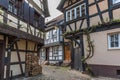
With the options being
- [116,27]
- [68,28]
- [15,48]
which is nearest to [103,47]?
[116,27]

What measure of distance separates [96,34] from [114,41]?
1.56 metres

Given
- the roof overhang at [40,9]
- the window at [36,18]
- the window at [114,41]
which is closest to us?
the window at [114,41]

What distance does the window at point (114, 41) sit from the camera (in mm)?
10976

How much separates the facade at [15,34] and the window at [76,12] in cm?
330

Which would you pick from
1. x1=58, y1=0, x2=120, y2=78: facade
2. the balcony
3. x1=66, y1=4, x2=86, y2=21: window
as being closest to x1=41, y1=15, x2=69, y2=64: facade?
x1=66, y1=4, x2=86, y2=21: window

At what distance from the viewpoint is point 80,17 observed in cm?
1418

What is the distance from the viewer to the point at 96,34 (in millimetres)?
12312

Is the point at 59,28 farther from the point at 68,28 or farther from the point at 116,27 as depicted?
the point at 116,27

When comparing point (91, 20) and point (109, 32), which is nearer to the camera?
point (109, 32)

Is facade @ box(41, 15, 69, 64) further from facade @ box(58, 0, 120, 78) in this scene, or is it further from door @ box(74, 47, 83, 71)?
facade @ box(58, 0, 120, 78)

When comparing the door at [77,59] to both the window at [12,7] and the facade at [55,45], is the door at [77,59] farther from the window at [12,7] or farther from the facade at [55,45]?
the facade at [55,45]

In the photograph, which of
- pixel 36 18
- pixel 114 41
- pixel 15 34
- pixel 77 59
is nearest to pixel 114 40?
pixel 114 41

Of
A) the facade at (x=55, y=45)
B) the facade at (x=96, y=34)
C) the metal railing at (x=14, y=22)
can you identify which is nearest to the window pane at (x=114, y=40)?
the facade at (x=96, y=34)

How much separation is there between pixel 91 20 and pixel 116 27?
2594mm
